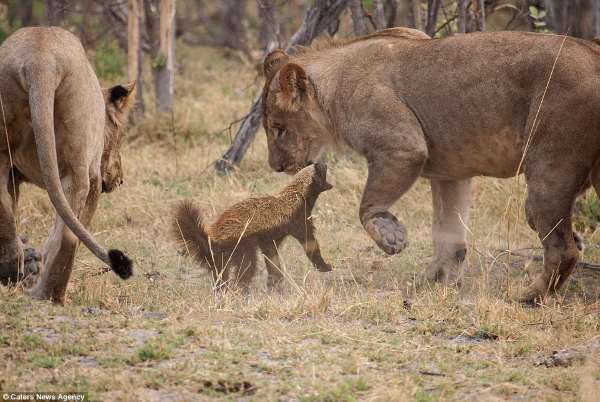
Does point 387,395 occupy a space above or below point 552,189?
below

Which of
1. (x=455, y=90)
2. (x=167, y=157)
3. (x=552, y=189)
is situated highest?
(x=455, y=90)

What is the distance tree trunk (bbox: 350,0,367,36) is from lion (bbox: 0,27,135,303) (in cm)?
426

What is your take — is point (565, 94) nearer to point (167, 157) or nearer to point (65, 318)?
point (65, 318)

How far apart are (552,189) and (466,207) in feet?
4.11

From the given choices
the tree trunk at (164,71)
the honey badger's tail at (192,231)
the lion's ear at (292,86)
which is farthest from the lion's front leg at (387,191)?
the tree trunk at (164,71)

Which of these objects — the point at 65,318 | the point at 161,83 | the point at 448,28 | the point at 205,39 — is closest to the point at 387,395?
the point at 65,318

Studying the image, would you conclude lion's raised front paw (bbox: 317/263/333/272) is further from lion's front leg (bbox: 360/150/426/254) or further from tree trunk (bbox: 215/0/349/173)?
tree trunk (bbox: 215/0/349/173)

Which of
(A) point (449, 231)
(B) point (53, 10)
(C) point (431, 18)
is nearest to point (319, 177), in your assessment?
(A) point (449, 231)

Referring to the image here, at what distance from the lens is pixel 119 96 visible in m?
6.05

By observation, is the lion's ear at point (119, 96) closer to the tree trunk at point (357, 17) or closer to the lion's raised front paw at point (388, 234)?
the lion's raised front paw at point (388, 234)

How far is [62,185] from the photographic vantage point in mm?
5145

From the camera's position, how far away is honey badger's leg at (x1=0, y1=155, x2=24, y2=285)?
5227 mm

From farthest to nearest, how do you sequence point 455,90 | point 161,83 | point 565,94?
point 161,83, point 455,90, point 565,94

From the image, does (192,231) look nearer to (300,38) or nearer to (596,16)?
(300,38)
